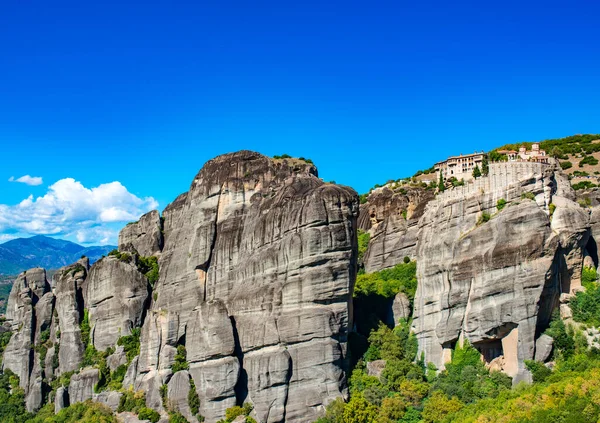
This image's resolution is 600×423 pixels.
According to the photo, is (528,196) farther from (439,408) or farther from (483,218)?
(439,408)

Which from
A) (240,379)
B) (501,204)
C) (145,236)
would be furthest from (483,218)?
(145,236)

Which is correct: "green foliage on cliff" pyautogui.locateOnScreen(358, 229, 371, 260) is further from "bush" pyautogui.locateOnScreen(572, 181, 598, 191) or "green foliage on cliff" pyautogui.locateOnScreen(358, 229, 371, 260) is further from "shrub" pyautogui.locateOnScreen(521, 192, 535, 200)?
"shrub" pyautogui.locateOnScreen(521, 192, 535, 200)

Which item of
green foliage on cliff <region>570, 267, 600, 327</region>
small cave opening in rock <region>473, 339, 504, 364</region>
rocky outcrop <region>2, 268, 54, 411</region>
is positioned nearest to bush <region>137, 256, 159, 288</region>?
rocky outcrop <region>2, 268, 54, 411</region>

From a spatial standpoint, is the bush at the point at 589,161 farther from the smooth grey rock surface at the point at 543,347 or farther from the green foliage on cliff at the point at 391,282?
the smooth grey rock surface at the point at 543,347

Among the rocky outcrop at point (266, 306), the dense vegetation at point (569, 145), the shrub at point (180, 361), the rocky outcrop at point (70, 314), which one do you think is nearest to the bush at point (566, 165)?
the dense vegetation at point (569, 145)

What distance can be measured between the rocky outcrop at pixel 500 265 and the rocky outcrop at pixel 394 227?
980 cm

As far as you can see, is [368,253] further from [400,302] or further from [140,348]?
[140,348]

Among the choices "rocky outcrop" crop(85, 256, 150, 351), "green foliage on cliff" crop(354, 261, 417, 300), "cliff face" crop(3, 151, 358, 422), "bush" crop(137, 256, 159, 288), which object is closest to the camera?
"cliff face" crop(3, 151, 358, 422)

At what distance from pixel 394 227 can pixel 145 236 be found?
2658cm

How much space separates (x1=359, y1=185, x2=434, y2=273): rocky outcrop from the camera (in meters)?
65.8

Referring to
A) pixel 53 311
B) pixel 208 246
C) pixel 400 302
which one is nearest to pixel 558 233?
pixel 400 302

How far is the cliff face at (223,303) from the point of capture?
50969 millimetres

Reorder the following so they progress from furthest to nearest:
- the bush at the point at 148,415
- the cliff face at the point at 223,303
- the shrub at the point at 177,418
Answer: the bush at the point at 148,415, the shrub at the point at 177,418, the cliff face at the point at 223,303

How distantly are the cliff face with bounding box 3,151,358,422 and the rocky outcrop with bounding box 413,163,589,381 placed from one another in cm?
709
